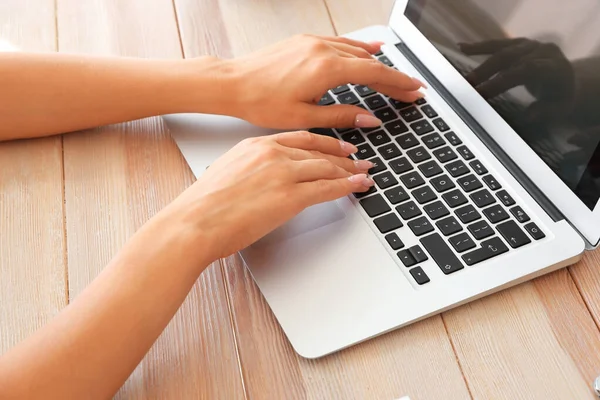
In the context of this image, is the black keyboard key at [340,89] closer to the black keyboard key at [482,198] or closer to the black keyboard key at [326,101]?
the black keyboard key at [326,101]

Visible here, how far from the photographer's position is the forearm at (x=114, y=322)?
586 mm

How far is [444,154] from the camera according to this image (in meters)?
0.80

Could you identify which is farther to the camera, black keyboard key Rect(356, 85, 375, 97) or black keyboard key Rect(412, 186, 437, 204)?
black keyboard key Rect(356, 85, 375, 97)

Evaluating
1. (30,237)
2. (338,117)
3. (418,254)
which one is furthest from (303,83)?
(30,237)

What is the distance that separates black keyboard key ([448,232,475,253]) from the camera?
709mm

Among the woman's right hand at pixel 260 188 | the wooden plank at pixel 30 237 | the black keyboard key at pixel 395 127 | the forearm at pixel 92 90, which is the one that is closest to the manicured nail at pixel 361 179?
the woman's right hand at pixel 260 188

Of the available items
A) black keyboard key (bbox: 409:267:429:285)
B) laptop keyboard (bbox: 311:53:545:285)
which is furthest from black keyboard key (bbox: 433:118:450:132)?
black keyboard key (bbox: 409:267:429:285)

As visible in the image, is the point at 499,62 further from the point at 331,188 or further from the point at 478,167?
the point at 331,188

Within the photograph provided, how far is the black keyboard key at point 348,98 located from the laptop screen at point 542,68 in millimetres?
135

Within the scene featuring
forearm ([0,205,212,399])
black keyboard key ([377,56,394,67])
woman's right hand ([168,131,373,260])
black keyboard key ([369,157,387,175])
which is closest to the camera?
forearm ([0,205,212,399])

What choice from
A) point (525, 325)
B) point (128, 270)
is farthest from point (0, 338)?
point (525, 325)

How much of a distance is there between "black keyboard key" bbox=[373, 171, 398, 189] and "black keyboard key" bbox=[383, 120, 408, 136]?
0.07 metres

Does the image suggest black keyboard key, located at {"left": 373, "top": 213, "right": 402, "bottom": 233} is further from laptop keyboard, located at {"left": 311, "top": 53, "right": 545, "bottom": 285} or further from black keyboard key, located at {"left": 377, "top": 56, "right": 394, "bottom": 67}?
black keyboard key, located at {"left": 377, "top": 56, "right": 394, "bottom": 67}

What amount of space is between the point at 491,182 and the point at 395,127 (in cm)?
14
